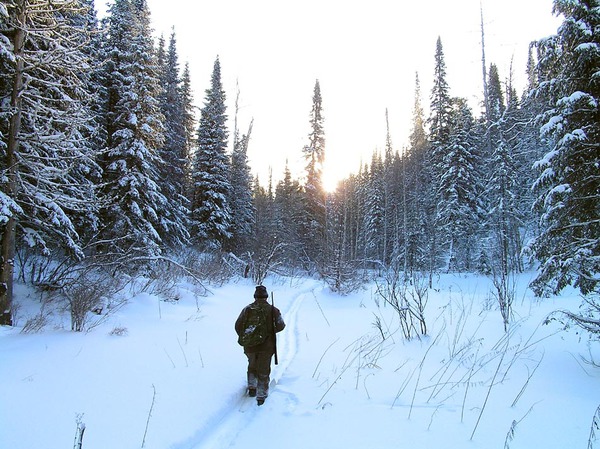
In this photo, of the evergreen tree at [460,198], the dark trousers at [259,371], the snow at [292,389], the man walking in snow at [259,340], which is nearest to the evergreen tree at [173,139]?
the snow at [292,389]

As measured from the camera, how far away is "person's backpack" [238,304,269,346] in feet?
16.5

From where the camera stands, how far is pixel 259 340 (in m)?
5.04

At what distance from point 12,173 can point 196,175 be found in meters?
16.8

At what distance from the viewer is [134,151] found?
14.1 metres

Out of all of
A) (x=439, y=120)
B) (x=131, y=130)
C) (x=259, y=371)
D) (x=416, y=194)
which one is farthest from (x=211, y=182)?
(x=439, y=120)

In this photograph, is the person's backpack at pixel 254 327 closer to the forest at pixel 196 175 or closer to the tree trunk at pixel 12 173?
the forest at pixel 196 175

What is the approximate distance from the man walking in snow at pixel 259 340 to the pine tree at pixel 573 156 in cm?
557

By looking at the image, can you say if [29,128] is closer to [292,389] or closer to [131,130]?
[131,130]

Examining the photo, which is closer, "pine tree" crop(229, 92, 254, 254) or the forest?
the forest

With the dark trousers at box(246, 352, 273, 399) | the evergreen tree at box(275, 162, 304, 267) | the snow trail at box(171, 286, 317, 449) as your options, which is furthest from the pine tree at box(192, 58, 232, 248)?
the dark trousers at box(246, 352, 273, 399)

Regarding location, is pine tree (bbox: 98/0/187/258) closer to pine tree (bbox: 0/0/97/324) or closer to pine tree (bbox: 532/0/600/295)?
pine tree (bbox: 0/0/97/324)

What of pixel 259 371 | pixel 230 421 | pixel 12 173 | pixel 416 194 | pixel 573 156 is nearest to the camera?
pixel 230 421

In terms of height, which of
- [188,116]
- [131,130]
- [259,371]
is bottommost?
[259,371]

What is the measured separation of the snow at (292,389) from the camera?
11.6ft
